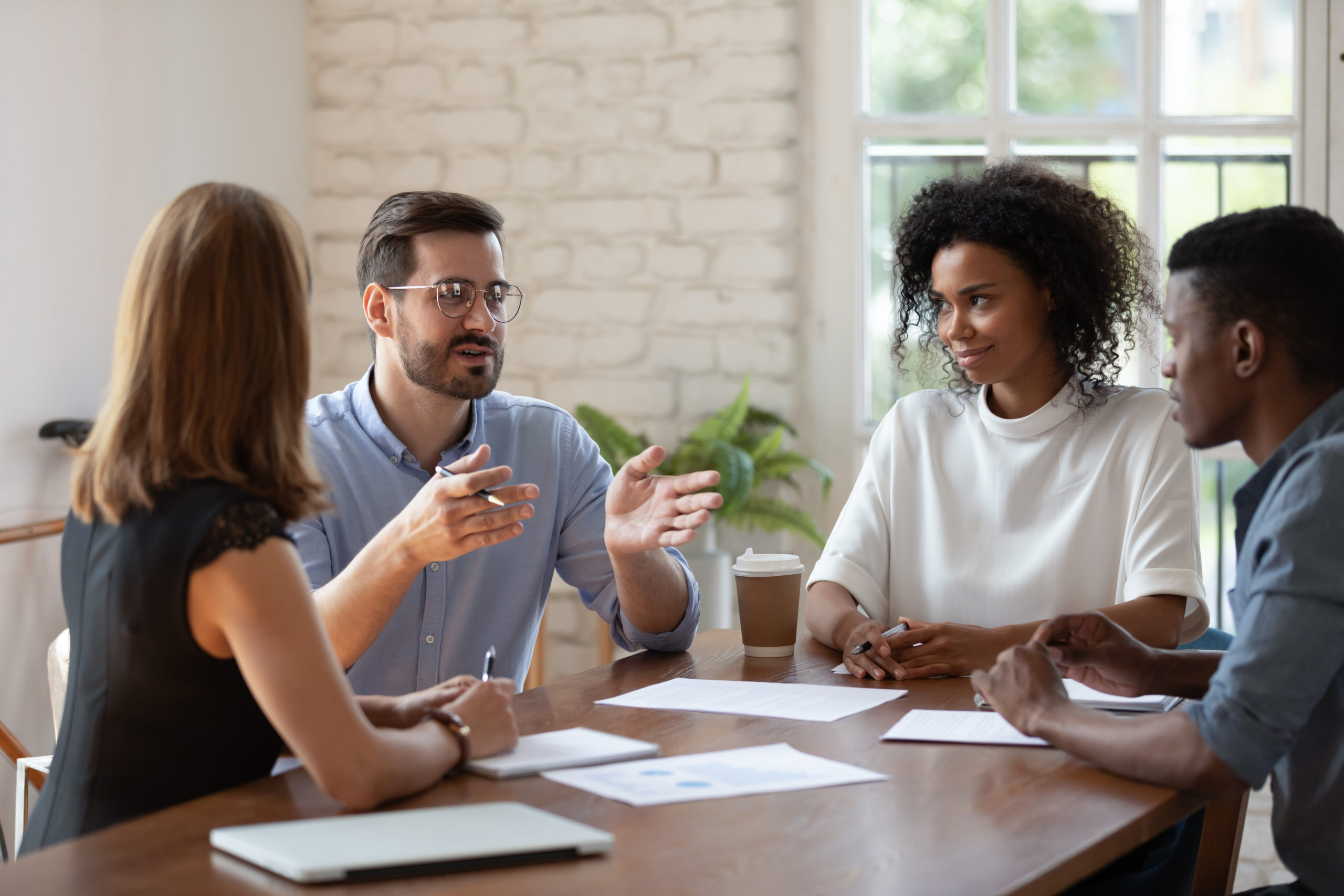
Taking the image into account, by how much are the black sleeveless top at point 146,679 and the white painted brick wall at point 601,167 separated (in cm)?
240

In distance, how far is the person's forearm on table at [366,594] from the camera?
5.25ft

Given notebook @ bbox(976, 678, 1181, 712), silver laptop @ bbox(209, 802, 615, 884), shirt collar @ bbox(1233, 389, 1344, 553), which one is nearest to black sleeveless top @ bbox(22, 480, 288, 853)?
silver laptop @ bbox(209, 802, 615, 884)

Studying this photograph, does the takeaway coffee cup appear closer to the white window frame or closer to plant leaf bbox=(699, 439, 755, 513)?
plant leaf bbox=(699, 439, 755, 513)

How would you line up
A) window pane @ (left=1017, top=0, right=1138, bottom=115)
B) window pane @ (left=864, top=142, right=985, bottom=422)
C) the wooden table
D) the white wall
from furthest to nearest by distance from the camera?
1. window pane @ (left=864, top=142, right=985, bottom=422)
2. window pane @ (left=1017, top=0, right=1138, bottom=115)
3. the white wall
4. the wooden table

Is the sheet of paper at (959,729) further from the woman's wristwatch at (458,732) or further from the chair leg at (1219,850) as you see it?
the woman's wristwatch at (458,732)

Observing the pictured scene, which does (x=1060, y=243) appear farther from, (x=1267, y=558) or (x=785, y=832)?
(x=785, y=832)

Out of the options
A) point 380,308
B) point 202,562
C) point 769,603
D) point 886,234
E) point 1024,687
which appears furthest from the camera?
point 886,234

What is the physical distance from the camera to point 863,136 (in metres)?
3.47

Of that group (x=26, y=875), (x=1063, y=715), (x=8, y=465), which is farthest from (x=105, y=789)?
(x=8, y=465)

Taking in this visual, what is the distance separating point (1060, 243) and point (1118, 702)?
824 millimetres

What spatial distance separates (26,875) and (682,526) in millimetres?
903

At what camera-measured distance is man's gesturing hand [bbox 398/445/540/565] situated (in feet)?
5.04

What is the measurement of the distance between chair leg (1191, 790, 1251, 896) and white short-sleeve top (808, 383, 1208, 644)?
1.02ft

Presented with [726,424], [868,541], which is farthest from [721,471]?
[868,541]
